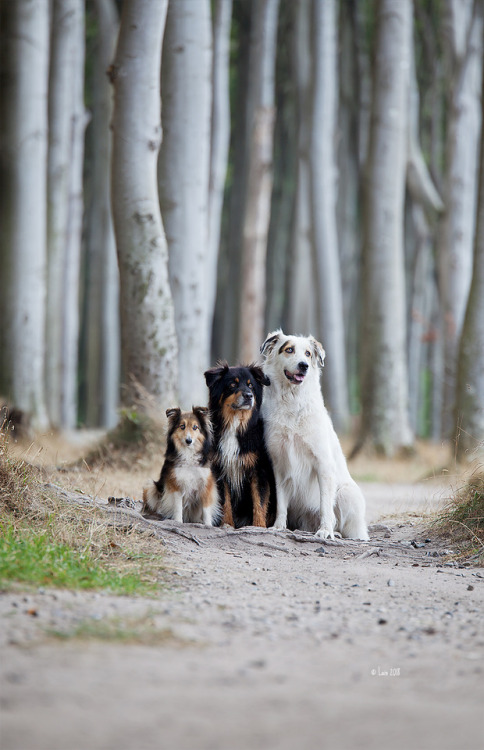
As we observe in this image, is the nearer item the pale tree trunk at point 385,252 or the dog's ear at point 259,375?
the dog's ear at point 259,375

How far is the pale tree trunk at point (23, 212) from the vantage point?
1370cm

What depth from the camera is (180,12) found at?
13.0 meters

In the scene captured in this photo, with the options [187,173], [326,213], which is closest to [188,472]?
[187,173]

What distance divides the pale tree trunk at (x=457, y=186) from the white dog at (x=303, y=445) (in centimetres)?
1190

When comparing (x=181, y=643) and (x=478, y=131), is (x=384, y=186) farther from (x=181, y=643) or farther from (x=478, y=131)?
(x=181, y=643)

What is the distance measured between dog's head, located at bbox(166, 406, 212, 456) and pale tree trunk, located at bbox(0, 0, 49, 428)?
672 centimetres

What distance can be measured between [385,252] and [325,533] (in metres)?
9.18

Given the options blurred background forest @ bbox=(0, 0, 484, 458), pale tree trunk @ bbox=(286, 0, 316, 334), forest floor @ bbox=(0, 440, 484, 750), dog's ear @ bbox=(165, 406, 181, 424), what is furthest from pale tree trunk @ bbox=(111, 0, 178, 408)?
pale tree trunk @ bbox=(286, 0, 316, 334)

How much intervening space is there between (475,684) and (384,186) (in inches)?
515

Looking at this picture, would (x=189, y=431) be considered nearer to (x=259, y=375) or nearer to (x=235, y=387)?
(x=235, y=387)

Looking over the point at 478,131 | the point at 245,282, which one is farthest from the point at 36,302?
the point at 478,131

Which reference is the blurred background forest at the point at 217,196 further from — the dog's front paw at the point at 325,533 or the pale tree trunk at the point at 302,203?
the dog's front paw at the point at 325,533

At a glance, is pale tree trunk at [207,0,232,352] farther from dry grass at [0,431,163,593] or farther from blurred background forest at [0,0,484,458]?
dry grass at [0,431,163,593]

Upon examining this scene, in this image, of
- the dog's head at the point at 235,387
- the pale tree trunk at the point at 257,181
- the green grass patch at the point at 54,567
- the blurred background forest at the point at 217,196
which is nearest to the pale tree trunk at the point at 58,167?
the blurred background forest at the point at 217,196
